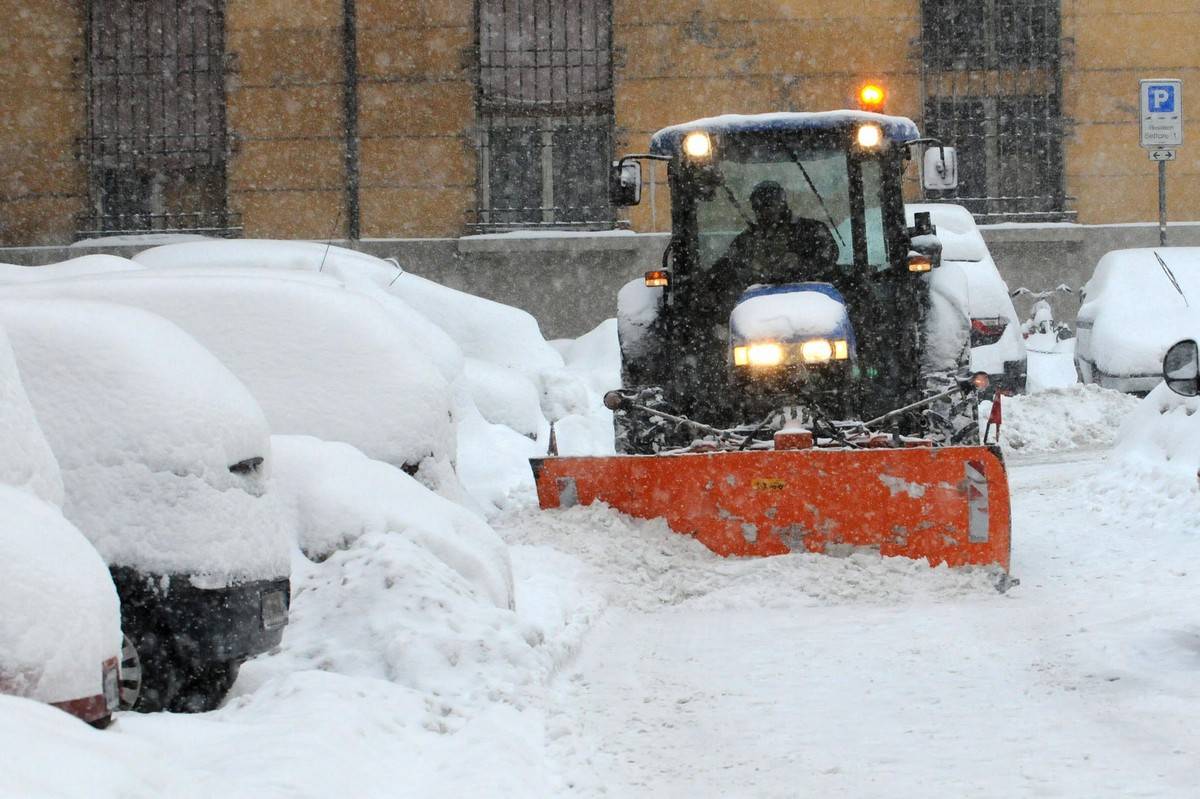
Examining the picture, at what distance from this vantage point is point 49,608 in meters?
3.25

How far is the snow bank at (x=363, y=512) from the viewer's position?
5.85 meters

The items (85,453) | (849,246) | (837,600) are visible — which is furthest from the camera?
(849,246)

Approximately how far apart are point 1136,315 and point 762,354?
6.91 meters

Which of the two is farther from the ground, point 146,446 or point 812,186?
point 812,186

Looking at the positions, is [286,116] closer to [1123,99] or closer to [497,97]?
[497,97]

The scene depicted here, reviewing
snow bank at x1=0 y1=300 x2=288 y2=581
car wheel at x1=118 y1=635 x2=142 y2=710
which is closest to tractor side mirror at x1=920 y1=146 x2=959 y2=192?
snow bank at x1=0 y1=300 x2=288 y2=581

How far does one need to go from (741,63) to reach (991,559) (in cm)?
1196

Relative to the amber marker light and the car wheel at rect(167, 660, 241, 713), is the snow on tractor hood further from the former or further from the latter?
the car wheel at rect(167, 660, 241, 713)

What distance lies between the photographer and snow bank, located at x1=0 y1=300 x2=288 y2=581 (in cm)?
450

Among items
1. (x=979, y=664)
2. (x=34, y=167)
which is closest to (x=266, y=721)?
(x=979, y=664)

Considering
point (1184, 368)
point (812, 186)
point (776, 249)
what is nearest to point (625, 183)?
point (776, 249)

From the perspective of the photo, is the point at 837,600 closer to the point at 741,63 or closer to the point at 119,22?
the point at 741,63

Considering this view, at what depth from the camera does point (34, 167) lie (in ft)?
61.5

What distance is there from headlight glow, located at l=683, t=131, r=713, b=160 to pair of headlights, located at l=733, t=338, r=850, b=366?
4.22ft
